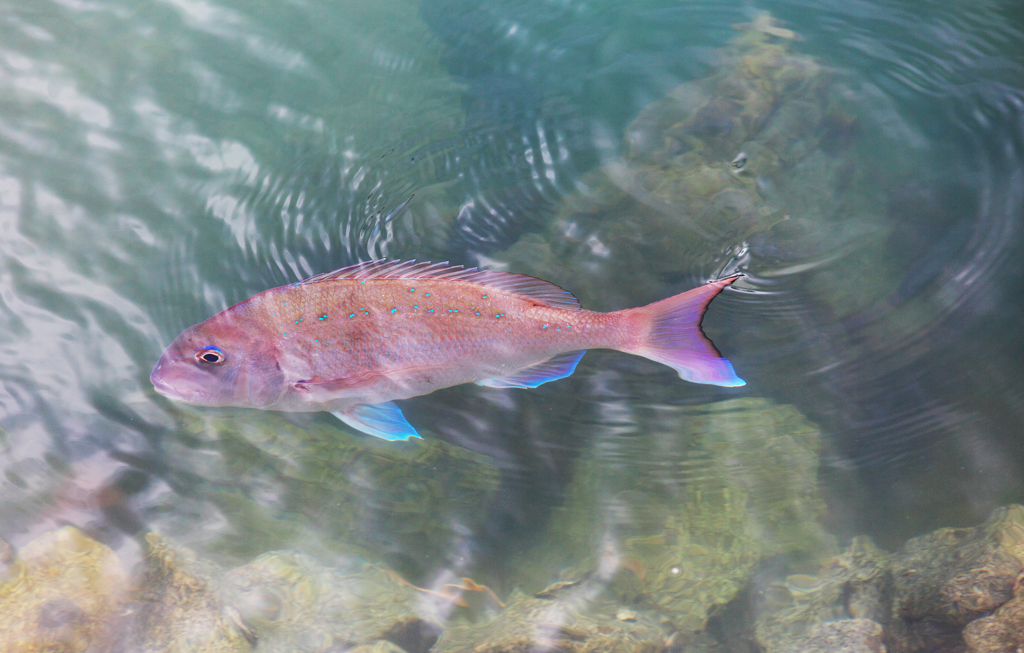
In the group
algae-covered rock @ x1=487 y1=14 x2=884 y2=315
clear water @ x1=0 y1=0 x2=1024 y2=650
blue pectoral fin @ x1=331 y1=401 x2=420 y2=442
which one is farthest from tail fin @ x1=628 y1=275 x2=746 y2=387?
blue pectoral fin @ x1=331 y1=401 x2=420 y2=442

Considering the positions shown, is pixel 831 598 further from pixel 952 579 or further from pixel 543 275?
pixel 543 275

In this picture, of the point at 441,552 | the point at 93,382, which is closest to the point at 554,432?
the point at 441,552

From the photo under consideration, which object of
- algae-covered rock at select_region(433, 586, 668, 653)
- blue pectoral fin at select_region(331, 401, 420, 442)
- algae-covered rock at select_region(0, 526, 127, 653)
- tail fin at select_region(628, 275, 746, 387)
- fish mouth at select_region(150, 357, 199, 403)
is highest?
tail fin at select_region(628, 275, 746, 387)

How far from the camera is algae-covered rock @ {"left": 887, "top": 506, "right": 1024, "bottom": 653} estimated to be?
322cm

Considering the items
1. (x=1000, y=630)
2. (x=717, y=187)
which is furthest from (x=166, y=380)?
(x=1000, y=630)

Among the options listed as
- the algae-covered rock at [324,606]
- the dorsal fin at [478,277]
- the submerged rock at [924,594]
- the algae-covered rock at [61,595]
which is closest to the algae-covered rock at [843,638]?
the submerged rock at [924,594]

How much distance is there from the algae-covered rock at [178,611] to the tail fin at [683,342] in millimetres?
2606

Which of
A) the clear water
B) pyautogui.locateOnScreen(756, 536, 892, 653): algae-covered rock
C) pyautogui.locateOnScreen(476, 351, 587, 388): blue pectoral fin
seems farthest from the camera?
the clear water

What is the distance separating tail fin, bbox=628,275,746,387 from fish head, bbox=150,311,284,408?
69.4 inches

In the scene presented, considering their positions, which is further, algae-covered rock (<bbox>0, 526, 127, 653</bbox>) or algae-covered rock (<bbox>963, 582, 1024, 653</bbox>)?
algae-covered rock (<bbox>0, 526, 127, 653</bbox>)

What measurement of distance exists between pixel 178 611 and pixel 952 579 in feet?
13.6

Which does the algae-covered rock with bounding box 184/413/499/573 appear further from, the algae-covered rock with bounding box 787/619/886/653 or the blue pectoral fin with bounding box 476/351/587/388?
the algae-covered rock with bounding box 787/619/886/653

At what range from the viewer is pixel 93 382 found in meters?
3.58

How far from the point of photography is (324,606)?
11.1ft
